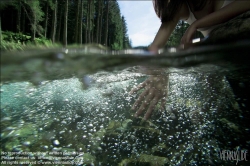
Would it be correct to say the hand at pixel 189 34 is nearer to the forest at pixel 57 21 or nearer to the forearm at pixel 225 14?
the forearm at pixel 225 14

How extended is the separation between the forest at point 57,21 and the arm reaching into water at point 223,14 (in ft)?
10.7

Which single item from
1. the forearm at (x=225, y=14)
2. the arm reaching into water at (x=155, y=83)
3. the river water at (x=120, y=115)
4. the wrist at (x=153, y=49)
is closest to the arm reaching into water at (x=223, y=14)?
the forearm at (x=225, y=14)

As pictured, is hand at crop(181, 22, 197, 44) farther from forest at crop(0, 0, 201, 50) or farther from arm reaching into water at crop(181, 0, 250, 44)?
forest at crop(0, 0, 201, 50)

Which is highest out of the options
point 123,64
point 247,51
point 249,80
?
point 247,51

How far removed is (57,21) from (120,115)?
86.1 feet

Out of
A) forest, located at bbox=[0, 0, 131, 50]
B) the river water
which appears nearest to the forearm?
the river water

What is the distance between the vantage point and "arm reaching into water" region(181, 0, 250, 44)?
79.4 inches

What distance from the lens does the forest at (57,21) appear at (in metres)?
16.0

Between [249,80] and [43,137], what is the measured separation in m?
7.41

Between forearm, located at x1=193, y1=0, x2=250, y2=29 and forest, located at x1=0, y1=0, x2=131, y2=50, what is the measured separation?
3.31 metres

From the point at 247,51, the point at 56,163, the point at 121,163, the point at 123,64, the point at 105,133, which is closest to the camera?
the point at 247,51

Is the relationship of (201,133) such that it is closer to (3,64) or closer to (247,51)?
(247,51)

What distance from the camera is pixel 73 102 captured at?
Answer: 826cm

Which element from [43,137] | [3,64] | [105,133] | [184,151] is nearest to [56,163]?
[43,137]
